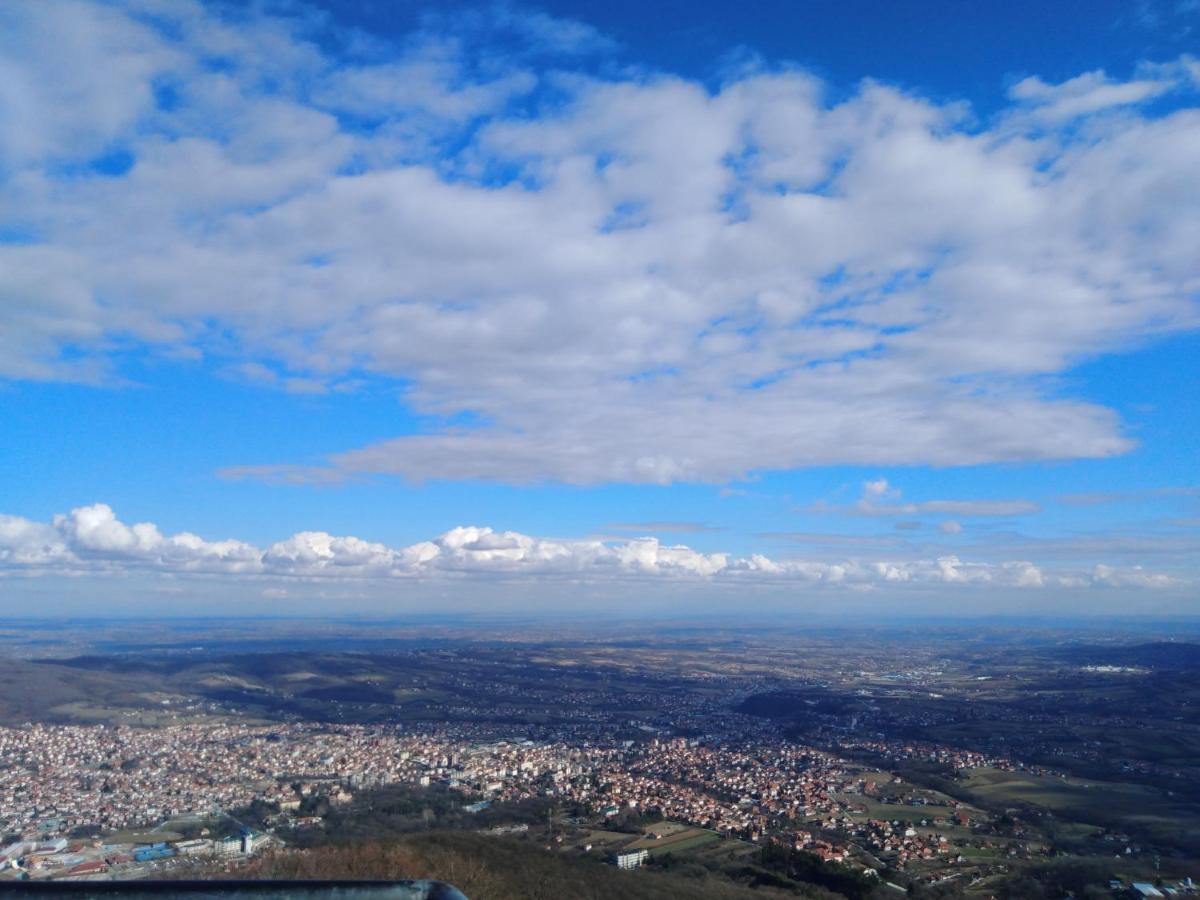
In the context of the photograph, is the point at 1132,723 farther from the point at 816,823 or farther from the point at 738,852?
the point at 738,852

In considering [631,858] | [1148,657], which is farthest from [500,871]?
[1148,657]

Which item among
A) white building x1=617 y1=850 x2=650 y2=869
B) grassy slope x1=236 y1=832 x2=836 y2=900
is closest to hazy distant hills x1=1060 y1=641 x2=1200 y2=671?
white building x1=617 y1=850 x2=650 y2=869

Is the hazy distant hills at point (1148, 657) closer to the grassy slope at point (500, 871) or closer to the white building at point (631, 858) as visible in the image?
the white building at point (631, 858)

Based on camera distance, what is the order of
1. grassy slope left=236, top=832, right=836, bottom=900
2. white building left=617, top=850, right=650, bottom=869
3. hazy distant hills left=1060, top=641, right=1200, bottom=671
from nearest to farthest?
grassy slope left=236, top=832, right=836, bottom=900
white building left=617, top=850, right=650, bottom=869
hazy distant hills left=1060, top=641, right=1200, bottom=671

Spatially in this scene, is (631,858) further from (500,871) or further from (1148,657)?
(1148,657)

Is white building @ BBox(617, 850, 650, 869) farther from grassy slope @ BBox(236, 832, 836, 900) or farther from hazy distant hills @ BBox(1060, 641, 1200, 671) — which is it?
hazy distant hills @ BBox(1060, 641, 1200, 671)

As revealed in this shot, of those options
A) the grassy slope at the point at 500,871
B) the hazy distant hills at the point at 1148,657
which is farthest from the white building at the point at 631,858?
the hazy distant hills at the point at 1148,657

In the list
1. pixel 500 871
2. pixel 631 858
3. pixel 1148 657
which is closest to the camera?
pixel 500 871

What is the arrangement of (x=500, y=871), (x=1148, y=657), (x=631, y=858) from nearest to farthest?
(x=500, y=871) → (x=631, y=858) → (x=1148, y=657)

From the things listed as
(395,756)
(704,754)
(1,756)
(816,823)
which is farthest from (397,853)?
(1,756)

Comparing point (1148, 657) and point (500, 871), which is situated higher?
point (500, 871)

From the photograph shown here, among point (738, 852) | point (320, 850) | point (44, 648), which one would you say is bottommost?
point (44, 648)
